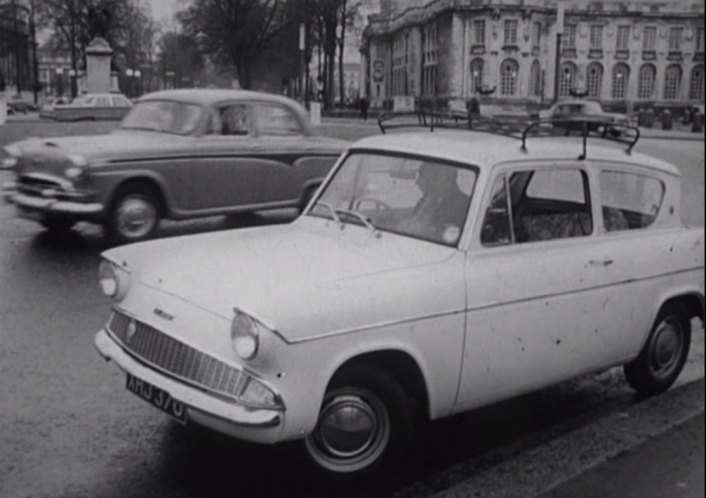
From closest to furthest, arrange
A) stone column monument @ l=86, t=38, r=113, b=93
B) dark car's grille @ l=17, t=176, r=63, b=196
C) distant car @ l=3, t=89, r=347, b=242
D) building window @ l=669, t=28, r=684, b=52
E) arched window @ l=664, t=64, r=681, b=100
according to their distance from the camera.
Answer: building window @ l=669, t=28, r=684, b=52 < arched window @ l=664, t=64, r=681, b=100 < stone column monument @ l=86, t=38, r=113, b=93 < distant car @ l=3, t=89, r=347, b=242 < dark car's grille @ l=17, t=176, r=63, b=196

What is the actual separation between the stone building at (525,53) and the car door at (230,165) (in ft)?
8.06

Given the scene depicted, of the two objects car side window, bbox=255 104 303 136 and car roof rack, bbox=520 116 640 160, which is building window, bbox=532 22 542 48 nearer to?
car roof rack, bbox=520 116 640 160

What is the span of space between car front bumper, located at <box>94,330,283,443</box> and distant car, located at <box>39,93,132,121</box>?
1533 mm

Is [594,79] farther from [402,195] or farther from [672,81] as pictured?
[402,195]

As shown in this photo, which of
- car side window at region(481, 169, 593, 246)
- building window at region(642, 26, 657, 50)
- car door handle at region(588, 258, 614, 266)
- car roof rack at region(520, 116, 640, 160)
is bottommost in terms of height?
car door handle at region(588, 258, 614, 266)

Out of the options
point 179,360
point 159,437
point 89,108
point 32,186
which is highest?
point 89,108

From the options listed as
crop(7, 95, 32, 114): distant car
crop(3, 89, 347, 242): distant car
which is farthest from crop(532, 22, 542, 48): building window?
crop(3, 89, 347, 242): distant car

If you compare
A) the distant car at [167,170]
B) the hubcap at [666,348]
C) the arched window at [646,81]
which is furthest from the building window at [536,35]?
the distant car at [167,170]

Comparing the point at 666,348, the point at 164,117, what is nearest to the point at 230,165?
the point at 164,117

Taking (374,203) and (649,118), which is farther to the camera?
(374,203)

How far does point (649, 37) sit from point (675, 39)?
0.42 m

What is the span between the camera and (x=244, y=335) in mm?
2725

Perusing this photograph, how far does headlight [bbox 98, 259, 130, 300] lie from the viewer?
341cm

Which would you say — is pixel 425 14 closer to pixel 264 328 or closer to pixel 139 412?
pixel 264 328
